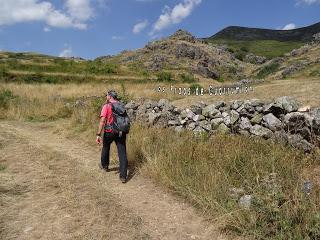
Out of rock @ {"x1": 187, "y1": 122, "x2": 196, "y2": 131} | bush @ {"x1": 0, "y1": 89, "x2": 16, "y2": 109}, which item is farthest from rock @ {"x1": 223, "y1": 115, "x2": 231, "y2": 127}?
bush @ {"x1": 0, "y1": 89, "x2": 16, "y2": 109}

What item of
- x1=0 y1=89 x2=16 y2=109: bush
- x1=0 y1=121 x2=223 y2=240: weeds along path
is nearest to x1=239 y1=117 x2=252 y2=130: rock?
x1=0 y1=121 x2=223 y2=240: weeds along path

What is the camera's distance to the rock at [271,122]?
9.39 meters

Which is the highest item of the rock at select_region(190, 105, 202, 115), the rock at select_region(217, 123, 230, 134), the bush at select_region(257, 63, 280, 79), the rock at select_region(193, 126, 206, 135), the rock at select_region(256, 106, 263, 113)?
the rock at select_region(256, 106, 263, 113)

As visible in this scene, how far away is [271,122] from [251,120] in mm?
681

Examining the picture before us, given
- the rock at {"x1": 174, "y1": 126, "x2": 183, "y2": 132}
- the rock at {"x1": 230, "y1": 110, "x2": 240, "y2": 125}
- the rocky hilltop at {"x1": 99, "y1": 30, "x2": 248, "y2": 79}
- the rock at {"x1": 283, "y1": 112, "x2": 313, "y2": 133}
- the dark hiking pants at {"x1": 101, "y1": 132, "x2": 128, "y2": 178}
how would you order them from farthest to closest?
the rocky hilltop at {"x1": 99, "y1": 30, "x2": 248, "y2": 79}
the rock at {"x1": 174, "y1": 126, "x2": 183, "y2": 132}
the rock at {"x1": 230, "y1": 110, "x2": 240, "y2": 125}
the dark hiking pants at {"x1": 101, "y1": 132, "x2": 128, "y2": 178}
the rock at {"x1": 283, "y1": 112, "x2": 313, "y2": 133}

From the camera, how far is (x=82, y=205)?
725cm

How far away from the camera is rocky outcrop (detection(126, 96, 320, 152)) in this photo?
29.0 ft

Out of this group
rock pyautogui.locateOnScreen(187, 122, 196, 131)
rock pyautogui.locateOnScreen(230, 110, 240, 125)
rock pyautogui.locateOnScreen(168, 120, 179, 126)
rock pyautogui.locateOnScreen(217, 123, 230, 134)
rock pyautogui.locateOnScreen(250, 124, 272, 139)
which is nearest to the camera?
rock pyautogui.locateOnScreen(250, 124, 272, 139)

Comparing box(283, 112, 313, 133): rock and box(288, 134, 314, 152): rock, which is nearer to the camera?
box(288, 134, 314, 152): rock

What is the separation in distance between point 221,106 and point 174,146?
8.39 ft

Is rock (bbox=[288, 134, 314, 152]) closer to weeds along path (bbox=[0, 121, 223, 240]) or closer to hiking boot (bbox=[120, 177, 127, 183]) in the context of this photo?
weeds along path (bbox=[0, 121, 223, 240])

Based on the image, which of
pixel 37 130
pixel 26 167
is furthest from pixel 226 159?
pixel 37 130

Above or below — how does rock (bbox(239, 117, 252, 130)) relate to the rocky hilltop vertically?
below

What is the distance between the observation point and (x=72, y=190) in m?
8.09
